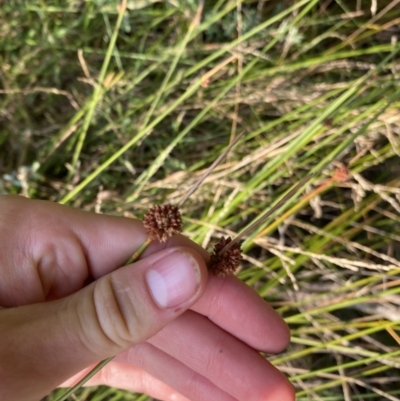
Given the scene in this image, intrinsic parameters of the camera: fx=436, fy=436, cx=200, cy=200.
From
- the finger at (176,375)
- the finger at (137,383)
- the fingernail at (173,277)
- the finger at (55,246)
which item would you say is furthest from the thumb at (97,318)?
the finger at (137,383)

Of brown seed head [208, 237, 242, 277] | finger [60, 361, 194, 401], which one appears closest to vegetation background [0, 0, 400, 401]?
finger [60, 361, 194, 401]

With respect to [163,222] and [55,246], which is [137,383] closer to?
[55,246]

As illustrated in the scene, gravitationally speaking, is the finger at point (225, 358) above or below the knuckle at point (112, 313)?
below

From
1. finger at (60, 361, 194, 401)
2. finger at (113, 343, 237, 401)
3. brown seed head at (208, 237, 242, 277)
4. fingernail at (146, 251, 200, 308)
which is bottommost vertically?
finger at (60, 361, 194, 401)

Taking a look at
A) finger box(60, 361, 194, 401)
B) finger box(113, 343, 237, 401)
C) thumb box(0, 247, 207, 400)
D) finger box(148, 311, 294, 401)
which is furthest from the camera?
finger box(60, 361, 194, 401)

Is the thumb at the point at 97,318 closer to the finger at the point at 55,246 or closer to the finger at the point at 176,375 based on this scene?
the finger at the point at 55,246

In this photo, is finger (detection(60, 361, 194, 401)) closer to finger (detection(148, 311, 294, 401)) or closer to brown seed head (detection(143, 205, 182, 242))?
finger (detection(148, 311, 294, 401))

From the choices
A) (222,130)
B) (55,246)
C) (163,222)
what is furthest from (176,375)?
(222,130)

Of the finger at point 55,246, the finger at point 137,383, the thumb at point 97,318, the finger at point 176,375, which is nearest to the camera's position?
the thumb at point 97,318
